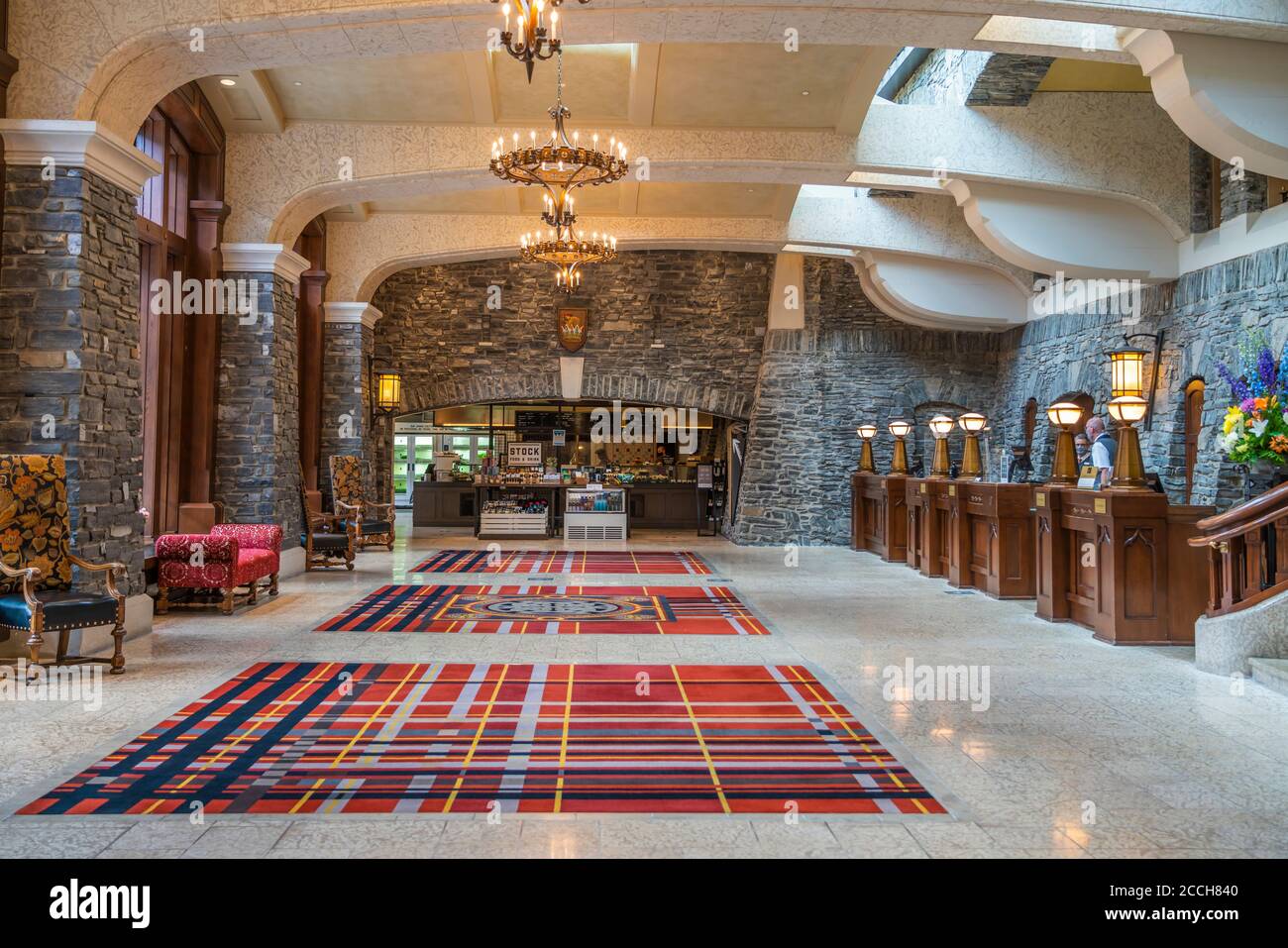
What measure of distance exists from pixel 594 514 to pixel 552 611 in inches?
270

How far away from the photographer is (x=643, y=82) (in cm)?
866

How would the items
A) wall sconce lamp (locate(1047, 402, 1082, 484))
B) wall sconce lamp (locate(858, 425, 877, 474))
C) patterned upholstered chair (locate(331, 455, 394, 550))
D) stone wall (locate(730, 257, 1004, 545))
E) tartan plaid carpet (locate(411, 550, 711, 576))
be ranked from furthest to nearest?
stone wall (locate(730, 257, 1004, 545))
wall sconce lamp (locate(858, 425, 877, 474))
patterned upholstered chair (locate(331, 455, 394, 550))
tartan plaid carpet (locate(411, 550, 711, 576))
wall sconce lamp (locate(1047, 402, 1082, 484))

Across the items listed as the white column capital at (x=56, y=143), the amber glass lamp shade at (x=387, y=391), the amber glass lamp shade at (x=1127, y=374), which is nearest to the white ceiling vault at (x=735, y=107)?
the white column capital at (x=56, y=143)

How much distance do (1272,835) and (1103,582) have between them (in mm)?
3878

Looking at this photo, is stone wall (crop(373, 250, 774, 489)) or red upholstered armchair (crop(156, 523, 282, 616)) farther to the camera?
stone wall (crop(373, 250, 774, 489))

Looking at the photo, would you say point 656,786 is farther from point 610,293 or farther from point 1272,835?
point 610,293

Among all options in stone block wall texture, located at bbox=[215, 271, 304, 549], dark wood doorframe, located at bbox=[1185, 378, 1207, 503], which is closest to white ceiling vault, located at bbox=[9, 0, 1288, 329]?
stone block wall texture, located at bbox=[215, 271, 304, 549]

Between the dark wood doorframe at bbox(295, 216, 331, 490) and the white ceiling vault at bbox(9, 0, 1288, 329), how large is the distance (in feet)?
1.16

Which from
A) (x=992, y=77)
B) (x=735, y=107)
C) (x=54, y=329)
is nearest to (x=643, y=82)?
(x=735, y=107)

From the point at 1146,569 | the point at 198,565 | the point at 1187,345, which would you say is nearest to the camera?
the point at 1146,569

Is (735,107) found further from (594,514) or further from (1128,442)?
(594,514)

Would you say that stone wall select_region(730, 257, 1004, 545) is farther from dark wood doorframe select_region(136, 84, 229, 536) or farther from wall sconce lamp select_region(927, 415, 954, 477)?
dark wood doorframe select_region(136, 84, 229, 536)

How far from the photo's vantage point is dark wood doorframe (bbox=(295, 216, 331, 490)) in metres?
12.3

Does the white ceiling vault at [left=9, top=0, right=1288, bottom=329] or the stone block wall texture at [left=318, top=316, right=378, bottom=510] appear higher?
the white ceiling vault at [left=9, top=0, right=1288, bottom=329]
